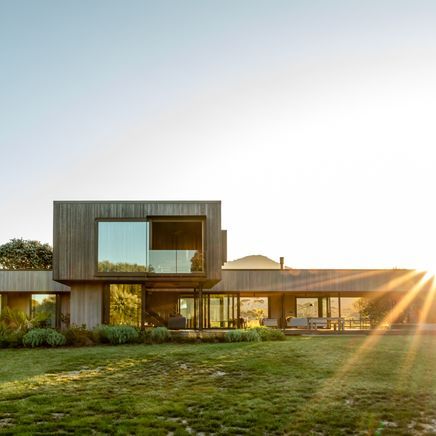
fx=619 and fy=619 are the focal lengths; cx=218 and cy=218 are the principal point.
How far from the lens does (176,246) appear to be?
1078 inches

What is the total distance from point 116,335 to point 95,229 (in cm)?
484

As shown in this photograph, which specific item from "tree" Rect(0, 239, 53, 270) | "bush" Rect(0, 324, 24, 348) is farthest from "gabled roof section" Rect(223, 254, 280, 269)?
"tree" Rect(0, 239, 53, 270)

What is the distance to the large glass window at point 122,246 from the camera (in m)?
22.5

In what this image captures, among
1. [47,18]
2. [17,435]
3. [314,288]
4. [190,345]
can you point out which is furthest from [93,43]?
[314,288]

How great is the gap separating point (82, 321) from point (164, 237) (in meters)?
5.24

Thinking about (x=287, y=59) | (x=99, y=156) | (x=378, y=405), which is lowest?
(x=378, y=405)

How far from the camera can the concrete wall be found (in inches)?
923

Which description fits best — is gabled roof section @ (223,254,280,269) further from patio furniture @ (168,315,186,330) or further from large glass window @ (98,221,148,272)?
large glass window @ (98,221,148,272)

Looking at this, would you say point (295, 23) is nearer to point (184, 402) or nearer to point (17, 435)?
point (184, 402)

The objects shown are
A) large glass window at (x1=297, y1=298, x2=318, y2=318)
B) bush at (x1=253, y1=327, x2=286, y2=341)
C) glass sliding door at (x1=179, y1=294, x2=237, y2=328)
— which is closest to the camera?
bush at (x1=253, y1=327, x2=286, y2=341)

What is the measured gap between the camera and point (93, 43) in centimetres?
1842

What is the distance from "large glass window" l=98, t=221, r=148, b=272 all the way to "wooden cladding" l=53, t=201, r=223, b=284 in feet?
0.81

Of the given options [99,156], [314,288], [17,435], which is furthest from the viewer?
[314,288]

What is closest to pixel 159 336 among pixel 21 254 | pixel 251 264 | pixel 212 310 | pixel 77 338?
pixel 77 338
